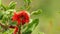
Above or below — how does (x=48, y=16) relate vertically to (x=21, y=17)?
above

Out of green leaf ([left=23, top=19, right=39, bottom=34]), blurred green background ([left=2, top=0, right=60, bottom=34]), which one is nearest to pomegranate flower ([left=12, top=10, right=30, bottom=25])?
green leaf ([left=23, top=19, right=39, bottom=34])

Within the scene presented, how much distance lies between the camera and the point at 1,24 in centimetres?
50

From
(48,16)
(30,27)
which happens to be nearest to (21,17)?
(30,27)

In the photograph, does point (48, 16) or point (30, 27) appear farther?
point (48, 16)

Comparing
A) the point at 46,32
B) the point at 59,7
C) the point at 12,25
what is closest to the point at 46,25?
the point at 46,32

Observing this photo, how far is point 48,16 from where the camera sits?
1444 millimetres

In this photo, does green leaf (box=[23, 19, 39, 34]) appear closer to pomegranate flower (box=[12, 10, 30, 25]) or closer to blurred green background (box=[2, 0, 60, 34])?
pomegranate flower (box=[12, 10, 30, 25])

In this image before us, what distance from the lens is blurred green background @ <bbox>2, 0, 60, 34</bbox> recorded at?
1.36 meters

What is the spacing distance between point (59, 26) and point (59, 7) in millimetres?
189

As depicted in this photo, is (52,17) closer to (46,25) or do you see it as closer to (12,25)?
(46,25)

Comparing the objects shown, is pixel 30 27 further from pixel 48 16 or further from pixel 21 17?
pixel 48 16

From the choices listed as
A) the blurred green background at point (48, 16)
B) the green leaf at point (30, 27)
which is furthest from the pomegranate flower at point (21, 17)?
the blurred green background at point (48, 16)

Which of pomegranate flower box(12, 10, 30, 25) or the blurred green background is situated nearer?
pomegranate flower box(12, 10, 30, 25)

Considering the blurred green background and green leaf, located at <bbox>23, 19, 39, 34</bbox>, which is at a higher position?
the blurred green background
